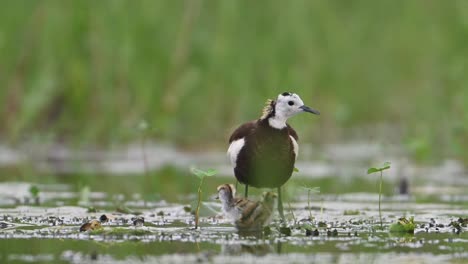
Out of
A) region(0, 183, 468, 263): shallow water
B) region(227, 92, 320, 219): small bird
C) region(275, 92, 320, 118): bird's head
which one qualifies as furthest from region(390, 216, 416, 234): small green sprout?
region(275, 92, 320, 118): bird's head

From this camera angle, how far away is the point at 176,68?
17.4 metres

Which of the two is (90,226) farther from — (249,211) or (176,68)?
(176,68)

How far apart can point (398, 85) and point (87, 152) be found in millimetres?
8827

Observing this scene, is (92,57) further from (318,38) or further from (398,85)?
(398,85)

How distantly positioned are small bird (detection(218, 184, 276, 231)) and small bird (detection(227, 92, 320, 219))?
0.69m

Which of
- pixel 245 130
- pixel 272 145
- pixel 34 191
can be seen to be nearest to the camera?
pixel 272 145

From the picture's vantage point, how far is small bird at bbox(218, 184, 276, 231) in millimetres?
7730

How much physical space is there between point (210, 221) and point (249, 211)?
0.98 metres

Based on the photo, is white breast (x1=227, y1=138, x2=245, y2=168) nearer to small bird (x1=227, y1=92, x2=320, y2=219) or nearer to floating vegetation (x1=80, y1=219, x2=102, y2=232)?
small bird (x1=227, y1=92, x2=320, y2=219)

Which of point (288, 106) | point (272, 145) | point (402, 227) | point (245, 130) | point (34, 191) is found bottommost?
point (402, 227)

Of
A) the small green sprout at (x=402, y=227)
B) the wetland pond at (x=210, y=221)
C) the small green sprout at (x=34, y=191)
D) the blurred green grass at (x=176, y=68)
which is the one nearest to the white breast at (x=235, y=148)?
the wetland pond at (x=210, y=221)

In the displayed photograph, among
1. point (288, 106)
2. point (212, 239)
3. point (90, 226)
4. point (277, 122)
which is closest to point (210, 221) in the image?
point (277, 122)

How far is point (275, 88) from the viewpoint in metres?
17.3

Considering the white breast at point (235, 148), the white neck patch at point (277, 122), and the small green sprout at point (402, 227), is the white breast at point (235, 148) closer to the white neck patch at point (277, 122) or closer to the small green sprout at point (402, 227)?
the white neck patch at point (277, 122)
